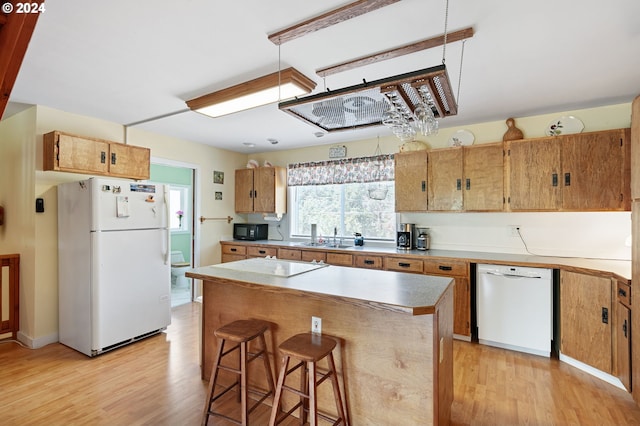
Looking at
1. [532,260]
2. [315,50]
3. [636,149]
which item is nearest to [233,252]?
[315,50]

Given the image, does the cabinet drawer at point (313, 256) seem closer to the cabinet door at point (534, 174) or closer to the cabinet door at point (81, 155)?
the cabinet door at point (534, 174)

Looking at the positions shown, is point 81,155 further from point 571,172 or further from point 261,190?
point 571,172

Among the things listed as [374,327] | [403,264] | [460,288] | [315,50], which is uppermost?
[315,50]

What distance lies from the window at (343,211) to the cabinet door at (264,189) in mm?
356

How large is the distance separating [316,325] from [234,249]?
313 cm

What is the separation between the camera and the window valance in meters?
4.16

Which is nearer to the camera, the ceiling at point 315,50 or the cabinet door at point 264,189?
the ceiling at point 315,50

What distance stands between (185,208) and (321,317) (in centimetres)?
536

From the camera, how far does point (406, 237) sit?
152 inches

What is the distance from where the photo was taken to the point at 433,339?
1676 mm

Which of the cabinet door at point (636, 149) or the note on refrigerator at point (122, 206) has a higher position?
the cabinet door at point (636, 149)

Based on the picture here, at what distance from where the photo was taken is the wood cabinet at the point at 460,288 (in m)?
3.21

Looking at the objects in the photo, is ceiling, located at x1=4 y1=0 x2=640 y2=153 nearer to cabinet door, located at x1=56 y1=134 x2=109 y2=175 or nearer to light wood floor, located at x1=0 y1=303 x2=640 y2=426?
cabinet door, located at x1=56 y1=134 x2=109 y2=175

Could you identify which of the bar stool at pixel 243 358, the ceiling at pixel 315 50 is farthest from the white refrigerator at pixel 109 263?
the bar stool at pixel 243 358
